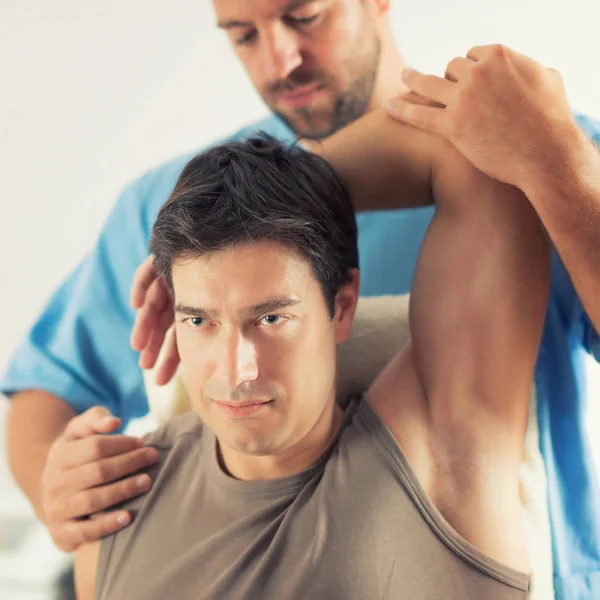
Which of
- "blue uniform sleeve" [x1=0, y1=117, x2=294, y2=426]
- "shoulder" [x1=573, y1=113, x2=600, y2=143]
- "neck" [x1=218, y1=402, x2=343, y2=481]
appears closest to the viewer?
"neck" [x1=218, y1=402, x2=343, y2=481]

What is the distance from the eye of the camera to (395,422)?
812 mm

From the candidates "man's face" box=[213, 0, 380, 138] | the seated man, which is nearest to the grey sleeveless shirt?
the seated man

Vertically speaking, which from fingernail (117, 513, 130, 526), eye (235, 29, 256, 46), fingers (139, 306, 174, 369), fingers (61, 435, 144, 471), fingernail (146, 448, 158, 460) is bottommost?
fingernail (117, 513, 130, 526)

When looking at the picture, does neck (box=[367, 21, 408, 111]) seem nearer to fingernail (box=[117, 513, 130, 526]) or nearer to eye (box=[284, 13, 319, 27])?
eye (box=[284, 13, 319, 27])

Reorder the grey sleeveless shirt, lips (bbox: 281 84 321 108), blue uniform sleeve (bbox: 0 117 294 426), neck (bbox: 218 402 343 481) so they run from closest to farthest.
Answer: the grey sleeveless shirt
neck (bbox: 218 402 343 481)
lips (bbox: 281 84 321 108)
blue uniform sleeve (bbox: 0 117 294 426)

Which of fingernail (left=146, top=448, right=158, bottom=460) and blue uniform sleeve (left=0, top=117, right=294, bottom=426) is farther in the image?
blue uniform sleeve (left=0, top=117, right=294, bottom=426)

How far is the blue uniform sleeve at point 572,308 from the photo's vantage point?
2.94ft

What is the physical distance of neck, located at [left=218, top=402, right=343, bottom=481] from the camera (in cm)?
82

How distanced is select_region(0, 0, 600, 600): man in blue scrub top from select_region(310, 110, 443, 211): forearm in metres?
0.04

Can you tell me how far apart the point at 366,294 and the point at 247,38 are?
1.32 ft

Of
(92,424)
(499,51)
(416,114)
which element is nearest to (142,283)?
(92,424)

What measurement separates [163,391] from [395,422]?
14.7 inches

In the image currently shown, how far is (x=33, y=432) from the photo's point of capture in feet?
3.58

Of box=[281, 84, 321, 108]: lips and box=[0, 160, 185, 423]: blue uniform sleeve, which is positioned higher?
box=[281, 84, 321, 108]: lips
